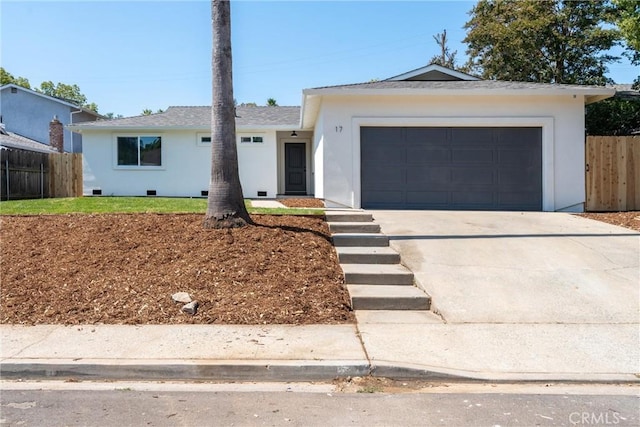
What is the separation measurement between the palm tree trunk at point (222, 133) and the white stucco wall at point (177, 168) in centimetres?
1063

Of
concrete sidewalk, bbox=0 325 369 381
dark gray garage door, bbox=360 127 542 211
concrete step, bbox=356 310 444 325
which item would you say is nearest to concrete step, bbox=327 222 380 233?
concrete step, bbox=356 310 444 325

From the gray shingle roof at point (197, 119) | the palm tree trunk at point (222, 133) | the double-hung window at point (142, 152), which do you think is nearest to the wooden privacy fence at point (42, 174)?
the gray shingle roof at point (197, 119)

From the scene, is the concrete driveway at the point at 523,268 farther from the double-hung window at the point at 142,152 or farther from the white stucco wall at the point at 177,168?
the double-hung window at the point at 142,152

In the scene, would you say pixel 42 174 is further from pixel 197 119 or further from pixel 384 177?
pixel 384 177

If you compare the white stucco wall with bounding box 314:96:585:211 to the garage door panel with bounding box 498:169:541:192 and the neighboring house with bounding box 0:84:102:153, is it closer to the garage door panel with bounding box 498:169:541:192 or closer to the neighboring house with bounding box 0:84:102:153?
the garage door panel with bounding box 498:169:541:192

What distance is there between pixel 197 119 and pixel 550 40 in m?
16.8

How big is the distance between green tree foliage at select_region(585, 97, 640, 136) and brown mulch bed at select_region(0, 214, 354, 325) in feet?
53.2

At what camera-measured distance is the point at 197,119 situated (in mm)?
19797

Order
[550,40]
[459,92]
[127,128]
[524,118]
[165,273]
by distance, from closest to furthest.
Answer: [165,273] < [459,92] < [524,118] < [127,128] < [550,40]

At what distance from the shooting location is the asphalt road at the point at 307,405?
3926 millimetres

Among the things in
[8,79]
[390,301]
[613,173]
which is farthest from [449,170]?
[8,79]

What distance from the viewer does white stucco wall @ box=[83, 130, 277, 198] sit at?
1919cm

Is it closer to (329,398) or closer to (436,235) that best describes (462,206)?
(436,235)

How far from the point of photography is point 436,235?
10.1 metres
